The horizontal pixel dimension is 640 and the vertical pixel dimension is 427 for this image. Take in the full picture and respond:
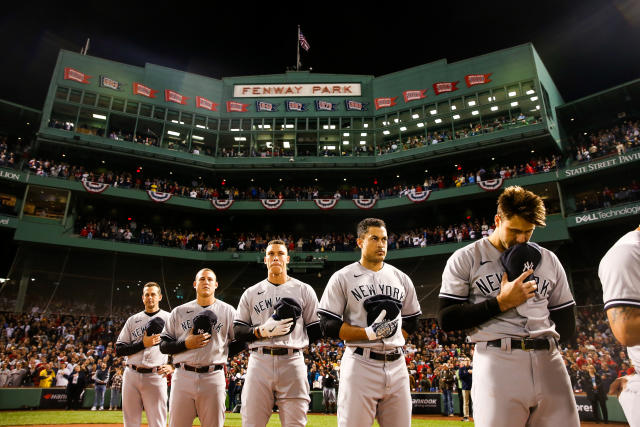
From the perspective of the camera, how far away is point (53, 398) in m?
16.3

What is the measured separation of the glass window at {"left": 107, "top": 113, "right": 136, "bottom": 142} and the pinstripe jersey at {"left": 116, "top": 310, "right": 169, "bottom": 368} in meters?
30.9

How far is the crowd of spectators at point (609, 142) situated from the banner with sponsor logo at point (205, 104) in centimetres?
2982

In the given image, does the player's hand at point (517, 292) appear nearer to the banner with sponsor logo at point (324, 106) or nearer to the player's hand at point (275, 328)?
the player's hand at point (275, 328)

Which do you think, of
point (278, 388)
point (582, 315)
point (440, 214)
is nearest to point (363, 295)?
point (278, 388)

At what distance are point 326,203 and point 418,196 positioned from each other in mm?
7002

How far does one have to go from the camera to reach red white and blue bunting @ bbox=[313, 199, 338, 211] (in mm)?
32728

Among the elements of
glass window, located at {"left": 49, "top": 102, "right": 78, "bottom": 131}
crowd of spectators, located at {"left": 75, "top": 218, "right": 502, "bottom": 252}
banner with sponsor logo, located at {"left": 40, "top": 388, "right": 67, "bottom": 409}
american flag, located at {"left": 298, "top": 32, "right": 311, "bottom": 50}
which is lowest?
banner with sponsor logo, located at {"left": 40, "top": 388, "right": 67, "bottom": 409}

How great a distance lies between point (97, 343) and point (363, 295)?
972 inches

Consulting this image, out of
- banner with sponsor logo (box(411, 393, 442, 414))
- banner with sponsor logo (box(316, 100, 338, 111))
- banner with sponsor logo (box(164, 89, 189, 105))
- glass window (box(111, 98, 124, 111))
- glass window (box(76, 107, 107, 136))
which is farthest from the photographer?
banner with sponsor logo (box(316, 100, 338, 111))

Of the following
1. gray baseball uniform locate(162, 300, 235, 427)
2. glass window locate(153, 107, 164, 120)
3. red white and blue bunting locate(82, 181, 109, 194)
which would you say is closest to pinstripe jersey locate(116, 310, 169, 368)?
gray baseball uniform locate(162, 300, 235, 427)

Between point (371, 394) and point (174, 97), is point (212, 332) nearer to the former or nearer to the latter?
Result: point (371, 394)

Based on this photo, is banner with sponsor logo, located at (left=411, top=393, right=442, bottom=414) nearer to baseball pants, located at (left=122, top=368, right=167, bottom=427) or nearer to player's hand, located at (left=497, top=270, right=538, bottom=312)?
baseball pants, located at (left=122, top=368, right=167, bottom=427)

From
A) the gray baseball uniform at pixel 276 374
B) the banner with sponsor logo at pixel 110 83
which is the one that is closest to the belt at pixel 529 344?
the gray baseball uniform at pixel 276 374

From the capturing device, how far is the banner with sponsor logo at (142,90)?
3588 centimetres
